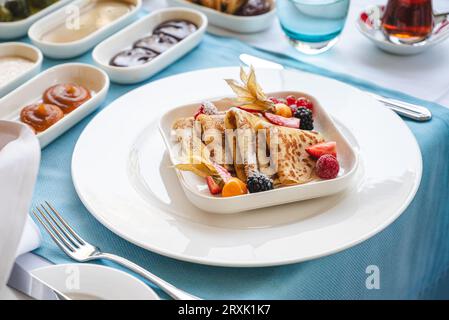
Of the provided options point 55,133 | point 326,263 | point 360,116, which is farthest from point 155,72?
point 326,263

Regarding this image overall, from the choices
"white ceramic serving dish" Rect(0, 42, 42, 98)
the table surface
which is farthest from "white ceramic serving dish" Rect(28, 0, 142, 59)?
the table surface

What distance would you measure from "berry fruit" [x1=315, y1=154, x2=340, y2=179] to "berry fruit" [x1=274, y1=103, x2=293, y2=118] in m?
0.17

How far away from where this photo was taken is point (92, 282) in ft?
2.92

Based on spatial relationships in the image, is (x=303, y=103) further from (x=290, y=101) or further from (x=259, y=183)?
(x=259, y=183)

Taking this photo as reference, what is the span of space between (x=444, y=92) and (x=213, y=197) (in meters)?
0.79

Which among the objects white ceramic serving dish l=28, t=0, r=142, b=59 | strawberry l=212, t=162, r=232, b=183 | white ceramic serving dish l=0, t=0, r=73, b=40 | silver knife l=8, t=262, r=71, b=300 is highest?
strawberry l=212, t=162, r=232, b=183

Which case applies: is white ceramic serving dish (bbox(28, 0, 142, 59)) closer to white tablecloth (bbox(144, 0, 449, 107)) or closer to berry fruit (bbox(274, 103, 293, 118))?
white tablecloth (bbox(144, 0, 449, 107))

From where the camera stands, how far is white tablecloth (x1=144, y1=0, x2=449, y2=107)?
1517 mm

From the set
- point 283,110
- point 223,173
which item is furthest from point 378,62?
point 223,173

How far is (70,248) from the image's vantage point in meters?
1.02

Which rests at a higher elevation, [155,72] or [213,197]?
[213,197]

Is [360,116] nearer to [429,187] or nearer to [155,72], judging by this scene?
[429,187]

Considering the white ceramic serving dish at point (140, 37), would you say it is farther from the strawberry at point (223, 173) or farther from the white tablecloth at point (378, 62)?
the strawberry at point (223, 173)

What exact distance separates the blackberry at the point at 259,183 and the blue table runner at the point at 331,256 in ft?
0.50
